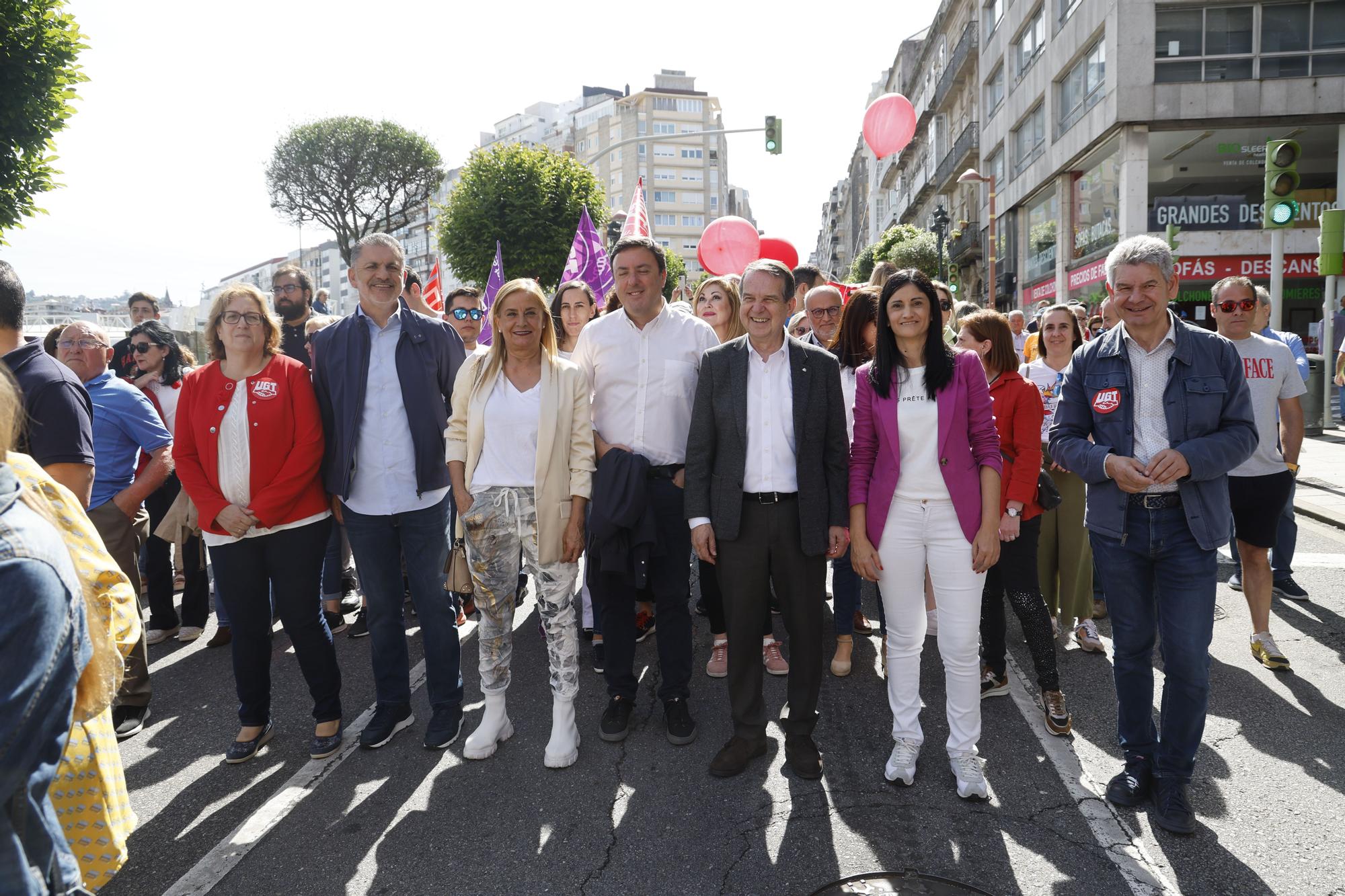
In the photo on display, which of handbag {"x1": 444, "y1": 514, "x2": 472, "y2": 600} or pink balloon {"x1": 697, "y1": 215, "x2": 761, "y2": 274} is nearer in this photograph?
handbag {"x1": 444, "y1": 514, "x2": 472, "y2": 600}

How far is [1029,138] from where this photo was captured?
27.1 meters

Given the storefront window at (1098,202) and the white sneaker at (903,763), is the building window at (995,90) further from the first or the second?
the white sneaker at (903,763)

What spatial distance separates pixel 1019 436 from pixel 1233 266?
65.7 feet

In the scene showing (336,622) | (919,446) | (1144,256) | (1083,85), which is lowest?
(336,622)

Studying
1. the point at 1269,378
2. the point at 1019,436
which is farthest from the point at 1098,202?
the point at 1019,436

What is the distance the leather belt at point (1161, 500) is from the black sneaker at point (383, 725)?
3621mm

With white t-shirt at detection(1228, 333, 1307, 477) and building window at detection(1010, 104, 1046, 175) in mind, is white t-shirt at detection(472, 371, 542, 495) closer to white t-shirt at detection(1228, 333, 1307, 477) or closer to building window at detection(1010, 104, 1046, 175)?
white t-shirt at detection(1228, 333, 1307, 477)

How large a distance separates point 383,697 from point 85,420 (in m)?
1.88

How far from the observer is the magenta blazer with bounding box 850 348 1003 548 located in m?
3.48

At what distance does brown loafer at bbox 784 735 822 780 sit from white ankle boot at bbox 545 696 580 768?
101 cm

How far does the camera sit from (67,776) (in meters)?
1.78

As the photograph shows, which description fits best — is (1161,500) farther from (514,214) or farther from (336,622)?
(514,214)

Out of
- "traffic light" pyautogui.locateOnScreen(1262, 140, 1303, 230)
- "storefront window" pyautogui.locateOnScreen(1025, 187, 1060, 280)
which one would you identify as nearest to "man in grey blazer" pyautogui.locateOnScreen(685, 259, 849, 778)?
"traffic light" pyautogui.locateOnScreen(1262, 140, 1303, 230)

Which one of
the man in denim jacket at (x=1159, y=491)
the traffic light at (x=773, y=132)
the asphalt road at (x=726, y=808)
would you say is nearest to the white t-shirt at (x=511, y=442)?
the asphalt road at (x=726, y=808)
